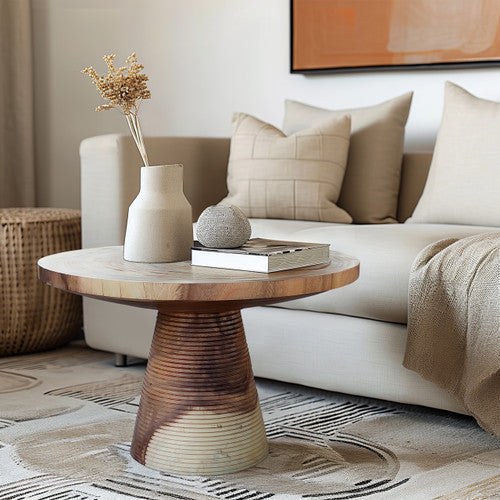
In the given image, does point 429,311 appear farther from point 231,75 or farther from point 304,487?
point 231,75

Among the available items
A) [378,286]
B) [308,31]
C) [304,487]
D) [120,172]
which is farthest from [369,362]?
[308,31]

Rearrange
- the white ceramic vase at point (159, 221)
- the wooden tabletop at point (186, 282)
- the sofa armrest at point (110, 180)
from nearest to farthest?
the wooden tabletop at point (186, 282) < the white ceramic vase at point (159, 221) < the sofa armrest at point (110, 180)

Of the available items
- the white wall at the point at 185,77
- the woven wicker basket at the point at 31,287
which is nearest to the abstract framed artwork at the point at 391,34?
the white wall at the point at 185,77

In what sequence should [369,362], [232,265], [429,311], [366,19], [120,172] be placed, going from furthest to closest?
[366,19]
[120,172]
[369,362]
[429,311]
[232,265]

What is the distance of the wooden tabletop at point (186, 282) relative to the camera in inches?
64.3

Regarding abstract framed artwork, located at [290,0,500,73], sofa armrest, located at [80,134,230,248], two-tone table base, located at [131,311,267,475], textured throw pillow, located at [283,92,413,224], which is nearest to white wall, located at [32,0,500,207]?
abstract framed artwork, located at [290,0,500,73]

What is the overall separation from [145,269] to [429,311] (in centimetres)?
71

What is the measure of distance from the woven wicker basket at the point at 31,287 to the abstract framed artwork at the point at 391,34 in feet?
3.61

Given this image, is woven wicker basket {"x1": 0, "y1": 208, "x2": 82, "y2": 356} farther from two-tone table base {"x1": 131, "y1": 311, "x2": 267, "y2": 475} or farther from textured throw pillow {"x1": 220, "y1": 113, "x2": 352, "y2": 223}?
two-tone table base {"x1": 131, "y1": 311, "x2": 267, "y2": 475}

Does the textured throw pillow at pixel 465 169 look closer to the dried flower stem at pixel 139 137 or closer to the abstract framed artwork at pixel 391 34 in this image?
the abstract framed artwork at pixel 391 34

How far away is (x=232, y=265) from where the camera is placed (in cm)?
179

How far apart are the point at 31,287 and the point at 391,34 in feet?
5.03

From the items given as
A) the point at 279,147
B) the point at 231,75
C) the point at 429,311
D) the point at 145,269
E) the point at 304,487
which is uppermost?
the point at 231,75

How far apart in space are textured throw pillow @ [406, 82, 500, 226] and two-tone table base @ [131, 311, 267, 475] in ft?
3.54
